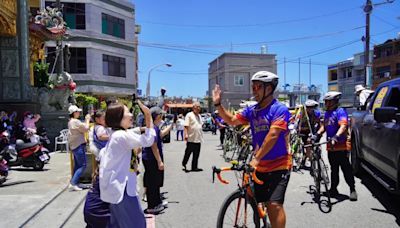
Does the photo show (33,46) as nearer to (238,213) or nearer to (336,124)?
(336,124)

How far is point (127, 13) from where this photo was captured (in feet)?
132

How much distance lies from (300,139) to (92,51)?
94.5 ft

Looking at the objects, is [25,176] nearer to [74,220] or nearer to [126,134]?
[74,220]

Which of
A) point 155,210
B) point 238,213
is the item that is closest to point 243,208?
point 238,213

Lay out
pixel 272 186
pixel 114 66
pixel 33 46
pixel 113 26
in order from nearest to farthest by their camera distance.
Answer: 1. pixel 272 186
2. pixel 33 46
3. pixel 113 26
4. pixel 114 66

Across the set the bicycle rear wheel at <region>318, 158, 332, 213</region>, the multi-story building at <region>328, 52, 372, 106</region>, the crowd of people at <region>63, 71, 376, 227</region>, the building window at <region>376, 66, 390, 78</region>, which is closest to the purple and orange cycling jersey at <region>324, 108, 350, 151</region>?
the bicycle rear wheel at <region>318, 158, 332, 213</region>

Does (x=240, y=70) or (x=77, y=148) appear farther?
(x=240, y=70)

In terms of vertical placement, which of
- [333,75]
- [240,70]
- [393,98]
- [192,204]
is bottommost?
[192,204]

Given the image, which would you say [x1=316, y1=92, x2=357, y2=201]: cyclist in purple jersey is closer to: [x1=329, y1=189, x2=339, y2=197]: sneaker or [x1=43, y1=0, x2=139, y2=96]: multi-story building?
[x1=329, y1=189, x2=339, y2=197]: sneaker

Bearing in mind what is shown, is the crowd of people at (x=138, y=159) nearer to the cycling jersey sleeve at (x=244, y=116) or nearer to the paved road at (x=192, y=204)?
the cycling jersey sleeve at (x=244, y=116)

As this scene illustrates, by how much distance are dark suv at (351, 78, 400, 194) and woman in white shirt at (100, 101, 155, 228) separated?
3446 millimetres

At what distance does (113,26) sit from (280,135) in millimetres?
36983

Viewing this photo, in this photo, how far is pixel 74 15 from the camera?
1368 inches

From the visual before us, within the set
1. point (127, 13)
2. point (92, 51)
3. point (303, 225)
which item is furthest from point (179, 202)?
point (127, 13)
